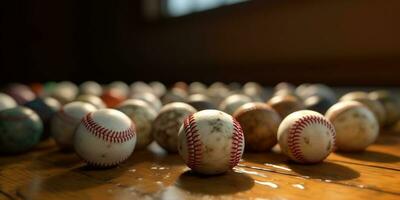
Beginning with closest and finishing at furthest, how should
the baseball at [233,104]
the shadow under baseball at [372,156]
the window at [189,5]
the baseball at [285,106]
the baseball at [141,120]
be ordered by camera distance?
the shadow under baseball at [372,156] < the baseball at [141,120] < the baseball at [285,106] < the baseball at [233,104] < the window at [189,5]

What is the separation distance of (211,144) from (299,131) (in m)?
0.40

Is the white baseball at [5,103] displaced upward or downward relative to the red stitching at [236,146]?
upward

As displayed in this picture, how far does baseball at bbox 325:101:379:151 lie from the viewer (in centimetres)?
188

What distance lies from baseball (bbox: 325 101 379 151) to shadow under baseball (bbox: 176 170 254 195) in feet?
2.10

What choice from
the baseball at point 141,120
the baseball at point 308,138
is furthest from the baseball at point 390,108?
the baseball at point 141,120

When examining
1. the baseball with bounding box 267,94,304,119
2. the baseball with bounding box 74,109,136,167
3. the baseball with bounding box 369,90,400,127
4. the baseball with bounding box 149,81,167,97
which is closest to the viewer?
the baseball with bounding box 74,109,136,167

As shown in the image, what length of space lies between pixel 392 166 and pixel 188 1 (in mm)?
4933

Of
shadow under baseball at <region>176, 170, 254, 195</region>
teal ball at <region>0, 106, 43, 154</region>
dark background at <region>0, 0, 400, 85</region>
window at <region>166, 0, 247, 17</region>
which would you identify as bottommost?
shadow under baseball at <region>176, 170, 254, 195</region>

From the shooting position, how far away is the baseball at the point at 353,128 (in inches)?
74.1

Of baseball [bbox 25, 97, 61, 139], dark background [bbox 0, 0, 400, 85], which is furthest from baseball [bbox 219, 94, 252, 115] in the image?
dark background [bbox 0, 0, 400, 85]

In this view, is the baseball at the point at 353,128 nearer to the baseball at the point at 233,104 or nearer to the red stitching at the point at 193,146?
the baseball at the point at 233,104

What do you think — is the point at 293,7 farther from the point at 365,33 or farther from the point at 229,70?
the point at 229,70

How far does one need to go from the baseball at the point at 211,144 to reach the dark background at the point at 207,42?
116 inches

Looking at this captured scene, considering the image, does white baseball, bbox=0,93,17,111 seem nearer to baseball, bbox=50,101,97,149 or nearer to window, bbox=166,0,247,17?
baseball, bbox=50,101,97,149
